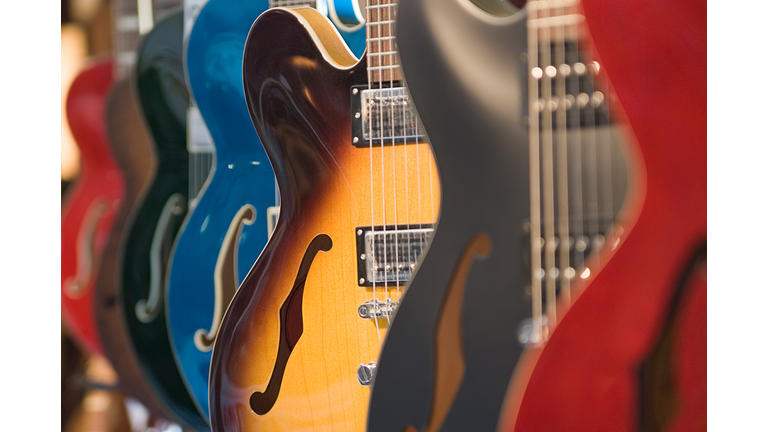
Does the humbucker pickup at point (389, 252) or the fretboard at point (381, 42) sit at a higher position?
the fretboard at point (381, 42)

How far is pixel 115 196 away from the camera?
123cm

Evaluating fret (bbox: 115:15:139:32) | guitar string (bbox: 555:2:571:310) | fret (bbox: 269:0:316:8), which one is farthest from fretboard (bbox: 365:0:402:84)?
fret (bbox: 115:15:139:32)

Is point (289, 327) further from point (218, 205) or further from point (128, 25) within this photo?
point (128, 25)

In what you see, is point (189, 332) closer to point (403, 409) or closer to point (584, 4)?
point (403, 409)

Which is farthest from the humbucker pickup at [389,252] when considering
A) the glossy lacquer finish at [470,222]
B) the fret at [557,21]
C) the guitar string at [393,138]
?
the fret at [557,21]

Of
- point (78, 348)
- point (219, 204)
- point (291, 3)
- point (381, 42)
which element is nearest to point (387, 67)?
point (381, 42)

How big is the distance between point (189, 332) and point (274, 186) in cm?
30

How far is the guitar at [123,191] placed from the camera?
3.99ft

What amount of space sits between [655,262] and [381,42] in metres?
0.49

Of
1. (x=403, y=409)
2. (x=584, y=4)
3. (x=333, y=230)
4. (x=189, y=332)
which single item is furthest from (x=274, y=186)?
(x=584, y=4)

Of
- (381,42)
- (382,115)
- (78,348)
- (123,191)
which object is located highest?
(381,42)

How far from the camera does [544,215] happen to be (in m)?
0.84

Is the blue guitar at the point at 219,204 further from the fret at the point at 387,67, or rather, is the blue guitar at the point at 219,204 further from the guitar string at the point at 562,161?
the guitar string at the point at 562,161

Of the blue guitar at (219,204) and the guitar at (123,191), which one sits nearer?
the blue guitar at (219,204)
